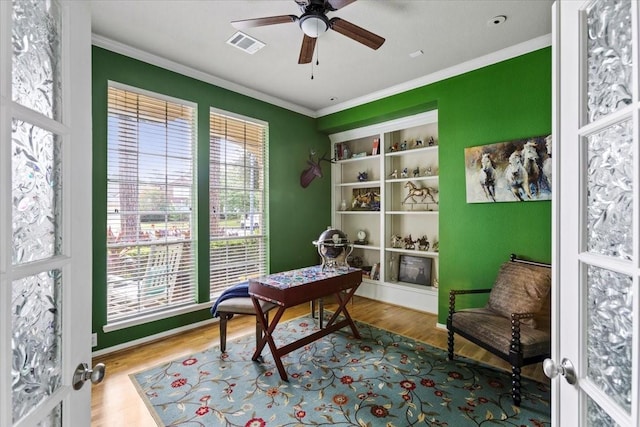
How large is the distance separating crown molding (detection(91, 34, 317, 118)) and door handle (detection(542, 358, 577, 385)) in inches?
151

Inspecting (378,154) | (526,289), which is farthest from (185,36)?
(526,289)

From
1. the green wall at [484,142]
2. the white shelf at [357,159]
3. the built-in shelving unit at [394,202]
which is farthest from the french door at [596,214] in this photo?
the white shelf at [357,159]

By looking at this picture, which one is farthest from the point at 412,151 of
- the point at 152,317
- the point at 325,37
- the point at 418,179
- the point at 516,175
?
the point at 152,317

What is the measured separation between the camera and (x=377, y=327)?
3.48 metres

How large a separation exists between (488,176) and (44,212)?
345 centimetres

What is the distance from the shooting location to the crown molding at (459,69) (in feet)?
9.17

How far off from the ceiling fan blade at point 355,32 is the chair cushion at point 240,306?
91.6 inches

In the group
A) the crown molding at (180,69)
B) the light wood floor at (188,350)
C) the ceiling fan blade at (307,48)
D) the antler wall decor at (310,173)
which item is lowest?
Result: the light wood floor at (188,350)

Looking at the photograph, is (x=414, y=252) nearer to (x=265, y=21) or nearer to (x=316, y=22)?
(x=316, y=22)

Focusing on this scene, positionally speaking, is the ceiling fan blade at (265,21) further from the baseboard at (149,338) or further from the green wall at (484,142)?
the baseboard at (149,338)

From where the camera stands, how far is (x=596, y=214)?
768mm

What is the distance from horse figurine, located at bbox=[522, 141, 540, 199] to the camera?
2.82 meters

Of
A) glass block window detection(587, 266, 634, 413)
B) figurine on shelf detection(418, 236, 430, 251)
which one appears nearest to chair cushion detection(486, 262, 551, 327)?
figurine on shelf detection(418, 236, 430, 251)

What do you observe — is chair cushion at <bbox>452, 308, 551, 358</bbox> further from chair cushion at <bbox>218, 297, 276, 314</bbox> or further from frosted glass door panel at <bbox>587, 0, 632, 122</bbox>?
frosted glass door panel at <bbox>587, 0, 632, 122</bbox>
